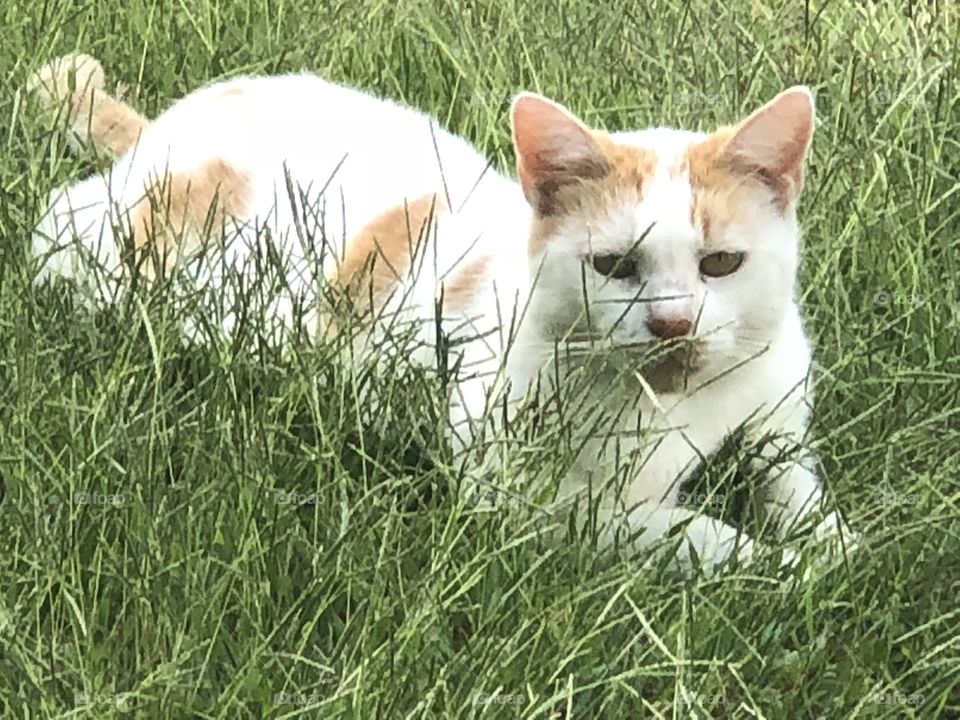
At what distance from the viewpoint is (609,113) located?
1896mm

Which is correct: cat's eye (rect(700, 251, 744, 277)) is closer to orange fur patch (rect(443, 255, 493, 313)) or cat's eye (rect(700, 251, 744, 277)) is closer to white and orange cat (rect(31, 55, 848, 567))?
white and orange cat (rect(31, 55, 848, 567))

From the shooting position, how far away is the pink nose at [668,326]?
46.8 inches

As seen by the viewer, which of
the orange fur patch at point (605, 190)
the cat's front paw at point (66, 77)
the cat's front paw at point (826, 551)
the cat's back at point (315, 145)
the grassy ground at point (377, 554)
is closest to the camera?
the grassy ground at point (377, 554)

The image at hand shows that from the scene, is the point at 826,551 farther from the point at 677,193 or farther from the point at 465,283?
the point at 465,283

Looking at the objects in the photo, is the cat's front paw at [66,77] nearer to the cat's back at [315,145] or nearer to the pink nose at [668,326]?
the cat's back at [315,145]

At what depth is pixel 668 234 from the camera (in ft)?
3.98

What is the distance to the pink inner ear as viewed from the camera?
4.01ft

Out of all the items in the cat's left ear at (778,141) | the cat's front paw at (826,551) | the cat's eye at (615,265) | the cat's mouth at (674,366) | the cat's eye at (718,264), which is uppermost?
the cat's left ear at (778,141)

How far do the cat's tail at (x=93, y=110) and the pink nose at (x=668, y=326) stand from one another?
2.93 feet

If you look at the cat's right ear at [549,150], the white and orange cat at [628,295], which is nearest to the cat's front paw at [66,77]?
the white and orange cat at [628,295]

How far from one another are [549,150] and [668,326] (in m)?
0.20

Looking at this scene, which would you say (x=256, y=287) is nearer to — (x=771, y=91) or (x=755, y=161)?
(x=755, y=161)

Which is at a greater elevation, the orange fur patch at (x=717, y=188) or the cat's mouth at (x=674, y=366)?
the orange fur patch at (x=717, y=188)

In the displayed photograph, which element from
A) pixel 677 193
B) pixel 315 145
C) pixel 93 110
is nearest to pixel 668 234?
pixel 677 193
